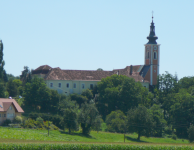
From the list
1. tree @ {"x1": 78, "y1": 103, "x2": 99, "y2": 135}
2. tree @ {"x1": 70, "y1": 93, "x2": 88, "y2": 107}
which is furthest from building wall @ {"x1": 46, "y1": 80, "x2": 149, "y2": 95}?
tree @ {"x1": 78, "y1": 103, "x2": 99, "y2": 135}

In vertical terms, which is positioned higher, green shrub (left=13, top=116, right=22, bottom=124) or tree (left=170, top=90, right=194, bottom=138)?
tree (left=170, top=90, right=194, bottom=138)

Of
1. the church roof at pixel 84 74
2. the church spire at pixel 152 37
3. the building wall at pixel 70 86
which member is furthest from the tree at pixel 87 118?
the church spire at pixel 152 37

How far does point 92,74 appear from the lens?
97938 mm

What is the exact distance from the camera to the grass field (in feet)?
156

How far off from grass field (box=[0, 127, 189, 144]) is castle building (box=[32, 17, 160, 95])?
26.5 metres

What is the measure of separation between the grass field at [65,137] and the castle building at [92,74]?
1043 inches

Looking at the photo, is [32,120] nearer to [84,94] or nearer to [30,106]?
[30,106]

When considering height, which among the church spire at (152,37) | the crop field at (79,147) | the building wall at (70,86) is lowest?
the crop field at (79,147)

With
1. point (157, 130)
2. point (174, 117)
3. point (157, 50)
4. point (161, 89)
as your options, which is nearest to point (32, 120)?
point (157, 130)

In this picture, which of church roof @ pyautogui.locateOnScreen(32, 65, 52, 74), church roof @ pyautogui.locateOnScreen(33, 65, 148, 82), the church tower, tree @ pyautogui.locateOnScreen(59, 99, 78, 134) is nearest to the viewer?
tree @ pyautogui.locateOnScreen(59, 99, 78, 134)

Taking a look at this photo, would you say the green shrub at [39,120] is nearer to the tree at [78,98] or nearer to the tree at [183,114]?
the tree at [78,98]

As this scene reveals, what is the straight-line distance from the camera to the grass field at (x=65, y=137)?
1868 inches

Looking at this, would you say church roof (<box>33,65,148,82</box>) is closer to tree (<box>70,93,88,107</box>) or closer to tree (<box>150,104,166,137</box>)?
tree (<box>70,93,88,107</box>)

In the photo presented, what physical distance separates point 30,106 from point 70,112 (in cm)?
1494
